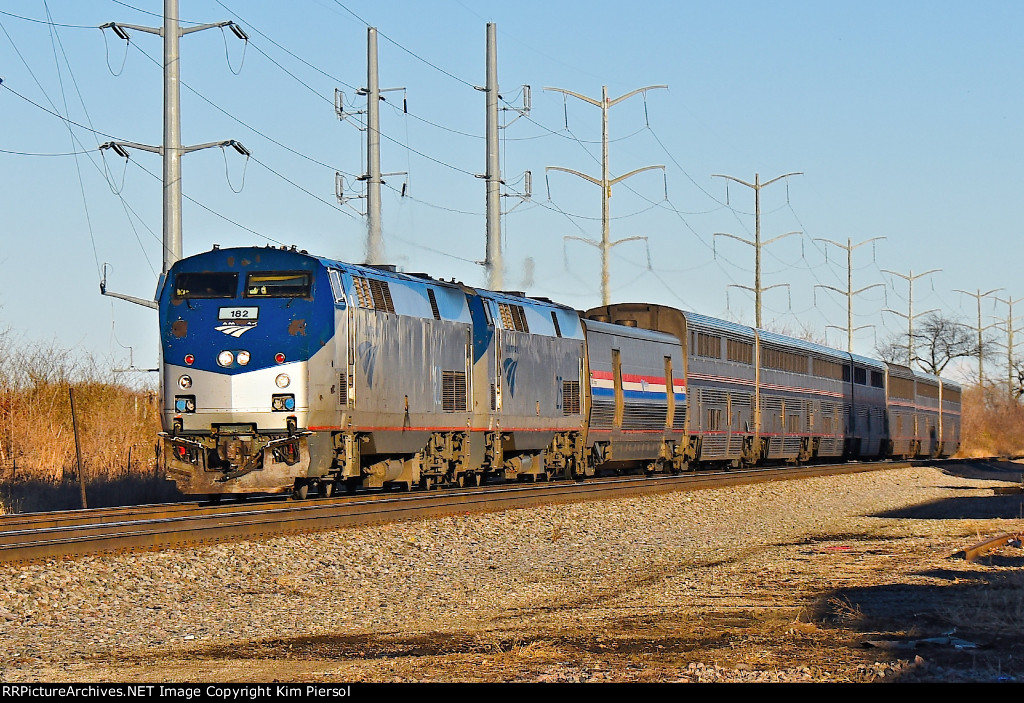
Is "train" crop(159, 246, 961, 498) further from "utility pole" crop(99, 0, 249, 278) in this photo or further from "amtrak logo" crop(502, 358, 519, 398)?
"utility pole" crop(99, 0, 249, 278)

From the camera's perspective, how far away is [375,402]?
68.1ft

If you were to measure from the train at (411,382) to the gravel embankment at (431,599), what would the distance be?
243 cm

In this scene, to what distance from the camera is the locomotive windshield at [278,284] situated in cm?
1953

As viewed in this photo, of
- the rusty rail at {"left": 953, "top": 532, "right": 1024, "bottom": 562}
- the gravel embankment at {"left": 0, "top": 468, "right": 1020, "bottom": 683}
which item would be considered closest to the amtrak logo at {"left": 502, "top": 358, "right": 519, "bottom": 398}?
the gravel embankment at {"left": 0, "top": 468, "right": 1020, "bottom": 683}

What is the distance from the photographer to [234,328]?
19391 millimetres

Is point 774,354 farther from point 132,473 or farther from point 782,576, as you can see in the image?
point 782,576

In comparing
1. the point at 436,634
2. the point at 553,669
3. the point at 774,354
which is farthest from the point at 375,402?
the point at 774,354

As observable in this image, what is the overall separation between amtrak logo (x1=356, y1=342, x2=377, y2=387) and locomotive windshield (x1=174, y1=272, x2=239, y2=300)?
7.06 ft

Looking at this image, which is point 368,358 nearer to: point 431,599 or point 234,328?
point 234,328

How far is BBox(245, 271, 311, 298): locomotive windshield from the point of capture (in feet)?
64.1

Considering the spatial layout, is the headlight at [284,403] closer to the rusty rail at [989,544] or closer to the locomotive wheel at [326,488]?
the locomotive wheel at [326,488]

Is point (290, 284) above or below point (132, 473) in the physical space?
above
